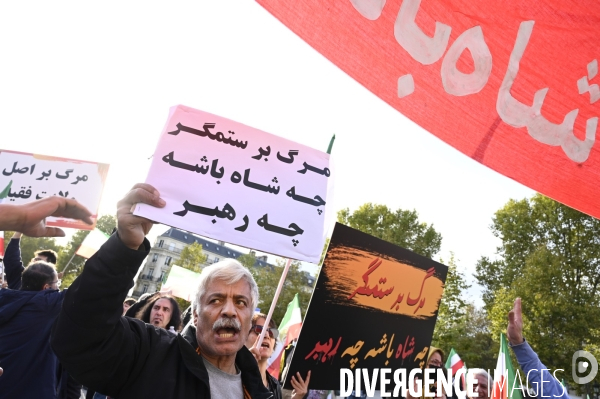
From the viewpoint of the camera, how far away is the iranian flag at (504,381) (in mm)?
4750

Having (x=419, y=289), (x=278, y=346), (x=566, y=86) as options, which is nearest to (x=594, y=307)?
(x=278, y=346)

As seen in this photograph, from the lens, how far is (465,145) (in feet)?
8.42

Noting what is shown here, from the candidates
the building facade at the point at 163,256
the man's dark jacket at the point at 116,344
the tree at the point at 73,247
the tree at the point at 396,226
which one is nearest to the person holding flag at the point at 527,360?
the man's dark jacket at the point at 116,344

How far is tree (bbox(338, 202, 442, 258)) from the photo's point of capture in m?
35.6

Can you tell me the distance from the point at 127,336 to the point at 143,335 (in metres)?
0.12

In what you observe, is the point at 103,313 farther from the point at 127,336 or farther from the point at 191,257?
the point at 191,257

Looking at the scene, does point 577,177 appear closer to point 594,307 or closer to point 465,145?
point 465,145

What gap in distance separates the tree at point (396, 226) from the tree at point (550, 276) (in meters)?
7.32

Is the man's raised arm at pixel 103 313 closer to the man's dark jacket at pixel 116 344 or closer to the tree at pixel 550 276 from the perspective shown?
the man's dark jacket at pixel 116 344

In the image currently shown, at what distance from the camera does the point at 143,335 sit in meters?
1.86

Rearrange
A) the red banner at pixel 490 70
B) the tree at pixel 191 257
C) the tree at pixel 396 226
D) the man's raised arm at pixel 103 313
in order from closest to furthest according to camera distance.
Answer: the man's raised arm at pixel 103 313 < the red banner at pixel 490 70 < the tree at pixel 396 226 < the tree at pixel 191 257

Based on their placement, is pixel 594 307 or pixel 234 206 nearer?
pixel 234 206

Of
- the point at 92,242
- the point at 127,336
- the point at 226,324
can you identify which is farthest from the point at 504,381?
the point at 92,242

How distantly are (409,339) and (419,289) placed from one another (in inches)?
17.9
